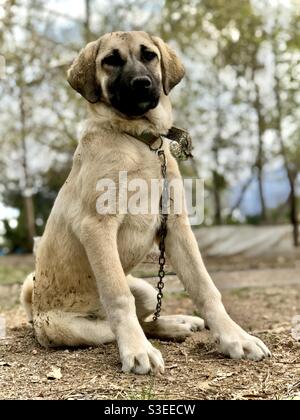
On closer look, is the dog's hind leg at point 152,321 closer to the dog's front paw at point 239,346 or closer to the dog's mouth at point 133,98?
the dog's front paw at point 239,346

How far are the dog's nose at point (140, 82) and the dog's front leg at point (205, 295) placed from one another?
2.76 ft

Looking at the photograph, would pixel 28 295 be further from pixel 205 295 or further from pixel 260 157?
pixel 260 157

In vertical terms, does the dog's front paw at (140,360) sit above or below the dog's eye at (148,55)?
below

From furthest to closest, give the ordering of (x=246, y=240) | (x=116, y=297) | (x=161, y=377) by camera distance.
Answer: (x=246, y=240) → (x=116, y=297) → (x=161, y=377)

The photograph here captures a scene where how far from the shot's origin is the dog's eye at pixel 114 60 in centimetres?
358

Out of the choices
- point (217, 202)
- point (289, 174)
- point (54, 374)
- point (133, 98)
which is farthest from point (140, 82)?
point (217, 202)

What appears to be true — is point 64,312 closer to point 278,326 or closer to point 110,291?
point 110,291

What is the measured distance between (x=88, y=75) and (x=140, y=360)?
73.6 inches

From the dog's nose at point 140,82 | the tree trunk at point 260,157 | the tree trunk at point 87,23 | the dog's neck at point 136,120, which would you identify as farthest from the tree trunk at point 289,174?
the dog's nose at point 140,82

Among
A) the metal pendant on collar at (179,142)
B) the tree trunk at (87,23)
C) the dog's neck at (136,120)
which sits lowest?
the metal pendant on collar at (179,142)

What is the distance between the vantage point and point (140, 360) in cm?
297

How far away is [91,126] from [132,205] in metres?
0.61

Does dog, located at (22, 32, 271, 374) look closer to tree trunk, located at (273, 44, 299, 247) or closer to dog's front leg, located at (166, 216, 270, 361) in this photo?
dog's front leg, located at (166, 216, 270, 361)

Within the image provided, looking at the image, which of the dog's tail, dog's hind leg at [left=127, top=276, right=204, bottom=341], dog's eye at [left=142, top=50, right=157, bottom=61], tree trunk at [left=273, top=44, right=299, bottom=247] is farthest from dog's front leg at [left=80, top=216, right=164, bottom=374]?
tree trunk at [left=273, top=44, right=299, bottom=247]
